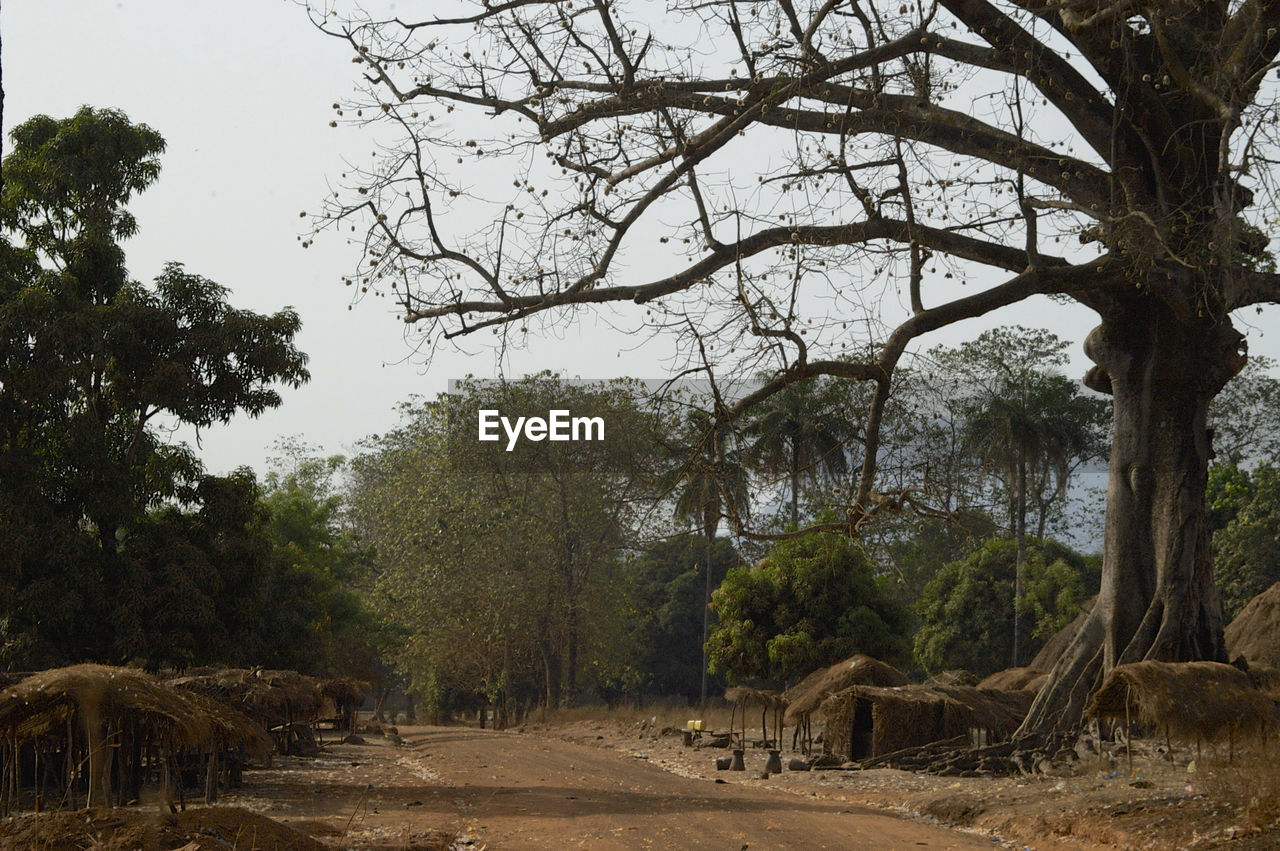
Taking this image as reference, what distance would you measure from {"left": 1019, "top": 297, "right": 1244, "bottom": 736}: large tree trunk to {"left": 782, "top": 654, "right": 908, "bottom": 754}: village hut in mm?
7215

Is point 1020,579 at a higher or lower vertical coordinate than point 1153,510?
lower

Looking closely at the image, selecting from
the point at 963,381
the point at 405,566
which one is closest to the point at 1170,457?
the point at 963,381

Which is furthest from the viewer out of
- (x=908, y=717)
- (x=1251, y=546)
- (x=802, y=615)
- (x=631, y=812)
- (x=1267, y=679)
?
(x=1251, y=546)

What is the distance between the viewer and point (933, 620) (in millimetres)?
40062

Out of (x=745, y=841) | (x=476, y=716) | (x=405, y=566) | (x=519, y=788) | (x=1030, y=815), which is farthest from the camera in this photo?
(x=476, y=716)

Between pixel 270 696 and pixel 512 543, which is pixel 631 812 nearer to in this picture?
pixel 270 696

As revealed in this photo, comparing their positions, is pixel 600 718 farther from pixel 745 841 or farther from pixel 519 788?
pixel 745 841

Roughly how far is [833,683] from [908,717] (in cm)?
417

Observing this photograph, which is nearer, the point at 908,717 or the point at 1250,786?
the point at 1250,786

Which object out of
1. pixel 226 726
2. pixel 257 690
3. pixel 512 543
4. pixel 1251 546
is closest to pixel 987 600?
pixel 1251 546

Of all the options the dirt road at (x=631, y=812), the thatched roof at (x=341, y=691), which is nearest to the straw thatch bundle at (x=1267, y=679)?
the dirt road at (x=631, y=812)

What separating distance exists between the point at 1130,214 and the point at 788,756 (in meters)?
14.5

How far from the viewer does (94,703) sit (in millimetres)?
9523

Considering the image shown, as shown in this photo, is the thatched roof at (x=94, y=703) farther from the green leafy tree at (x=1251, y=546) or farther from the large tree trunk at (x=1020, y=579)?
the large tree trunk at (x=1020, y=579)
